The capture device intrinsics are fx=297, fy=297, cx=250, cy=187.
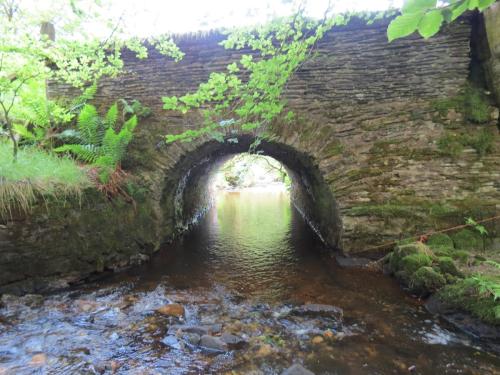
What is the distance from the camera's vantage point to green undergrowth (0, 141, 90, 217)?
4168mm

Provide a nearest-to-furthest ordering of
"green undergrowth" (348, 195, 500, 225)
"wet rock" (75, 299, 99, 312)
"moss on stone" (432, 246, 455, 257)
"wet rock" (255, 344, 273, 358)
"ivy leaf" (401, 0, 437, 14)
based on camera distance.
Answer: "ivy leaf" (401, 0, 437, 14) → "wet rock" (255, 344, 273, 358) → "wet rock" (75, 299, 99, 312) → "moss on stone" (432, 246, 455, 257) → "green undergrowth" (348, 195, 500, 225)

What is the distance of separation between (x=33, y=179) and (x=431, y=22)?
5.26 m

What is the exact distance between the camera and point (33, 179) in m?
4.50

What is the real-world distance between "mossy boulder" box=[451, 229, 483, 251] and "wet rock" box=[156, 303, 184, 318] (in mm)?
4699

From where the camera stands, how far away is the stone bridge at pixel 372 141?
5.40 m

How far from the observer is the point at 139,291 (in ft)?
15.1

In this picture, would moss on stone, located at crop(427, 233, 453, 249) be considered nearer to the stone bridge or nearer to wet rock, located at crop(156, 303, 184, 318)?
the stone bridge

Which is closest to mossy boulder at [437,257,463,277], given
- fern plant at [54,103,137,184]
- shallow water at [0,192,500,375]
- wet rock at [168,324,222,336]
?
shallow water at [0,192,500,375]

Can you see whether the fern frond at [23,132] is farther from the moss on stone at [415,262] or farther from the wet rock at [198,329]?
the moss on stone at [415,262]

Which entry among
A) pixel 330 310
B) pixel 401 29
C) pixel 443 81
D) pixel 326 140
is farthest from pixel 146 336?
pixel 443 81

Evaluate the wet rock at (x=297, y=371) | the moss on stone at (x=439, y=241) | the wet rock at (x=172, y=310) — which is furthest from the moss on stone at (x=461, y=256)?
the wet rock at (x=172, y=310)

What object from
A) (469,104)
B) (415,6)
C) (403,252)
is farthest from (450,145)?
(415,6)

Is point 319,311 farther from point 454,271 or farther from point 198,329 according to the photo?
point 454,271

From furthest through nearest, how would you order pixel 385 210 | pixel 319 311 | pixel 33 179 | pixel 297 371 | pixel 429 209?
pixel 385 210 < pixel 429 209 < pixel 33 179 < pixel 319 311 < pixel 297 371
